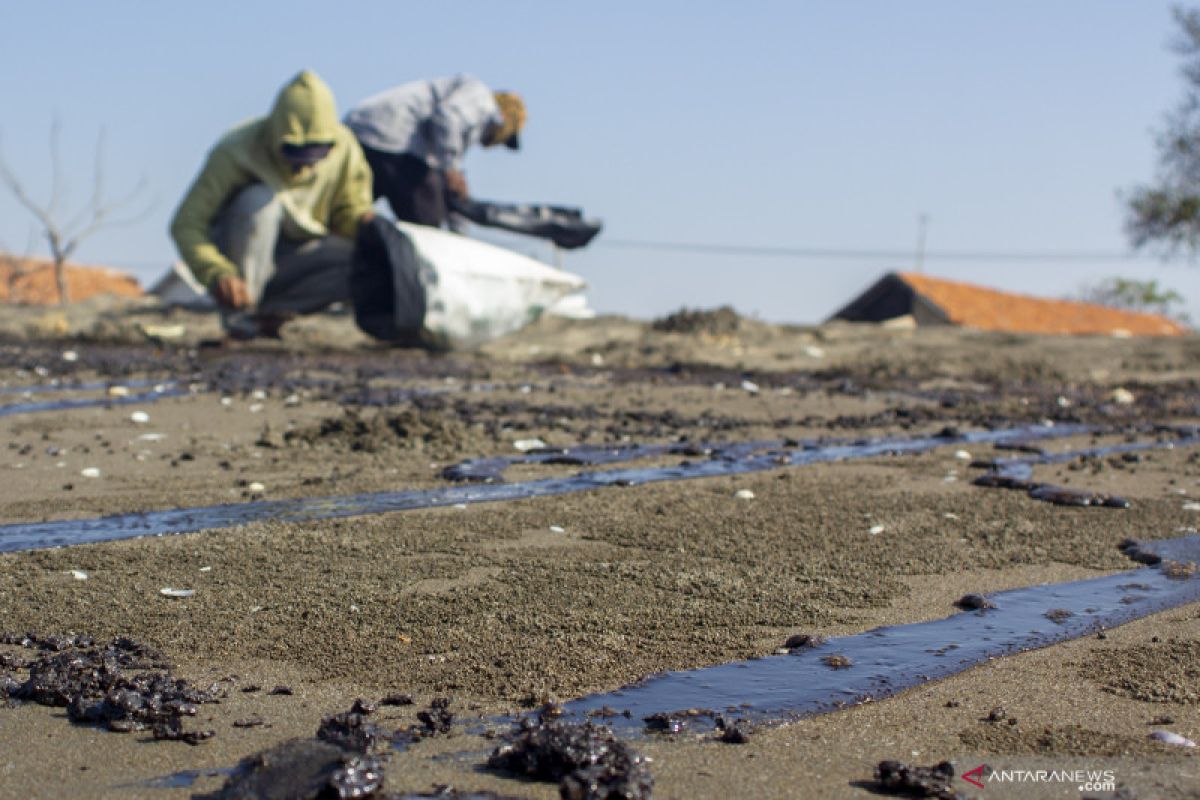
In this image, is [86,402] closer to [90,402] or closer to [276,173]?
[90,402]

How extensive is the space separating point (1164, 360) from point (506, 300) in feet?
24.7

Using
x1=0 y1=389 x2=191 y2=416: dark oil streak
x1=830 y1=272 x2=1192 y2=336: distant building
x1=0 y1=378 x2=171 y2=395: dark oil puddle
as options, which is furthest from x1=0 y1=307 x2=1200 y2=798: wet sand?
x1=830 y1=272 x2=1192 y2=336: distant building

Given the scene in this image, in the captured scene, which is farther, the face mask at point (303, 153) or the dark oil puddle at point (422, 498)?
the face mask at point (303, 153)

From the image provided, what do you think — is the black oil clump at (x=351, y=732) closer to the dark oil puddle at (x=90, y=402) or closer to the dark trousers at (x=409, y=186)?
the dark oil puddle at (x=90, y=402)

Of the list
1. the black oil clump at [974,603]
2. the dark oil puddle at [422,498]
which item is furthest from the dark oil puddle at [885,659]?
the dark oil puddle at [422,498]

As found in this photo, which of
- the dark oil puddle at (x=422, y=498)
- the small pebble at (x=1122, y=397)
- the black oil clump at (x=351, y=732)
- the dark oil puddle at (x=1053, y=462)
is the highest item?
the black oil clump at (x=351, y=732)

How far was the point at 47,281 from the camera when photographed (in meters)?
37.1

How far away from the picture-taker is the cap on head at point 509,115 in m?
16.4

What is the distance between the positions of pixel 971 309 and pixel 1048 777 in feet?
94.9

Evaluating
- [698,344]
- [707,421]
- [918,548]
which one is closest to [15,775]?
[918,548]

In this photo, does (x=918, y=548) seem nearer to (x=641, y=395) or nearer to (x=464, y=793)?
(x=464, y=793)

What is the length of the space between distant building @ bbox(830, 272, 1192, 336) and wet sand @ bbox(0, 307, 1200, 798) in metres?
20.6

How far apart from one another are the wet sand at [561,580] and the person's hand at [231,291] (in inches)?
146

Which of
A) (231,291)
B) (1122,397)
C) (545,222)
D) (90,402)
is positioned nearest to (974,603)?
(90,402)
